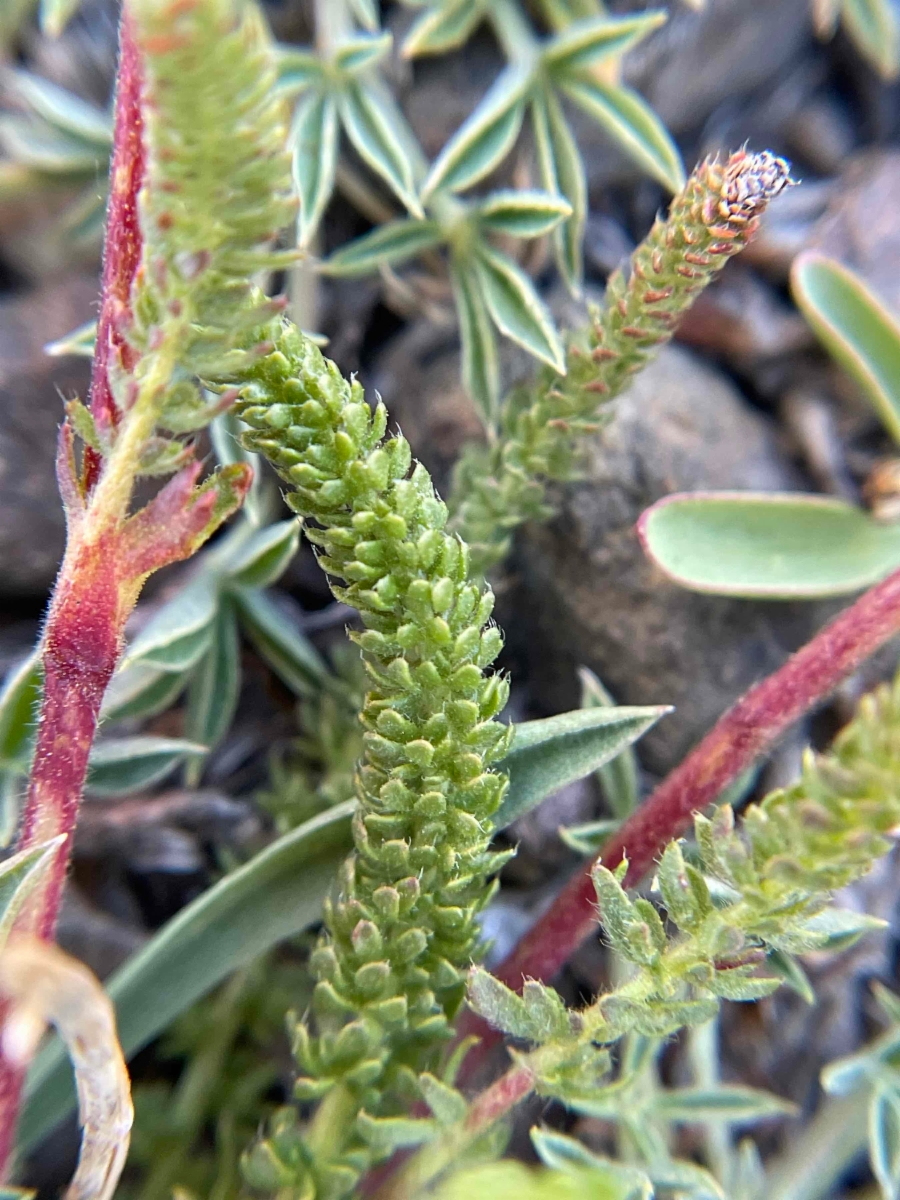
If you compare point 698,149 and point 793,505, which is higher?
point 698,149

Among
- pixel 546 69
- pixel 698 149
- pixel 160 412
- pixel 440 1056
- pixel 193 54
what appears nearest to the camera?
pixel 193 54

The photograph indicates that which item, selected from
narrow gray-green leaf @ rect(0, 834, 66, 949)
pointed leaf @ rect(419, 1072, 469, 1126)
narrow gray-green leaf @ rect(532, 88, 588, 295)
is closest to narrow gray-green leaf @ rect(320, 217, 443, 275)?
narrow gray-green leaf @ rect(532, 88, 588, 295)

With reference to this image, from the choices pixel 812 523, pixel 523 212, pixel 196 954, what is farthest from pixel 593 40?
pixel 196 954

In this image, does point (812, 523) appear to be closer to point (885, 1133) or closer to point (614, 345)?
point (614, 345)

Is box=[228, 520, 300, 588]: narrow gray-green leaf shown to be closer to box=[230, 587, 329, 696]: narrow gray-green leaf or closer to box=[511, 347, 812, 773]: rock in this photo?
box=[230, 587, 329, 696]: narrow gray-green leaf

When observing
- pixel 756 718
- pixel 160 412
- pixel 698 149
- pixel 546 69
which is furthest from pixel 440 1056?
pixel 698 149

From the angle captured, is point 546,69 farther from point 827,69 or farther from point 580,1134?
point 580,1134

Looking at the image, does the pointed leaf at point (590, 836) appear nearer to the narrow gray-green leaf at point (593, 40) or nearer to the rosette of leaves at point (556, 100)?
the rosette of leaves at point (556, 100)
